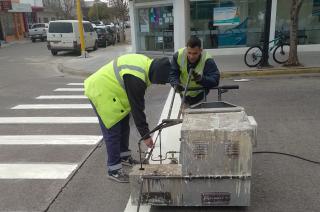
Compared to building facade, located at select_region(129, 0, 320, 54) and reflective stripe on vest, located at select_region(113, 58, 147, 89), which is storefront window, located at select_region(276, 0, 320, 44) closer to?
building facade, located at select_region(129, 0, 320, 54)

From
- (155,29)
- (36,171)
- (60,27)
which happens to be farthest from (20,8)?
(36,171)

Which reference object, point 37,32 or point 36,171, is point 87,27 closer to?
point 37,32

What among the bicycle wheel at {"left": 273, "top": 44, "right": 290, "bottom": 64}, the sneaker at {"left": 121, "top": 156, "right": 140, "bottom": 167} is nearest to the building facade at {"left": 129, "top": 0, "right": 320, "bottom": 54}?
the bicycle wheel at {"left": 273, "top": 44, "right": 290, "bottom": 64}

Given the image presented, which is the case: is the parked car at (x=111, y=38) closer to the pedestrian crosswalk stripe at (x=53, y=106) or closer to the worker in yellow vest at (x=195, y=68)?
the pedestrian crosswalk stripe at (x=53, y=106)

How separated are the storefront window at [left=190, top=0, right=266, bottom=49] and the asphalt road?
234 inches

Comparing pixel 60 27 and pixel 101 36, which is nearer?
pixel 60 27

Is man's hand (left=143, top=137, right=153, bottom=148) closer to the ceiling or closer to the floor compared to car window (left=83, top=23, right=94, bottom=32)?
closer to the floor

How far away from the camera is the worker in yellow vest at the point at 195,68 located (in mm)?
4414

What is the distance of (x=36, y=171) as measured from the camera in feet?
16.3

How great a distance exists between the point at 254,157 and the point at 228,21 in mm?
11140

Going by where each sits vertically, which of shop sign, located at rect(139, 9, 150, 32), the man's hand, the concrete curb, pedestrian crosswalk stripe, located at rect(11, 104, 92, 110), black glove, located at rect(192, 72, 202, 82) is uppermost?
shop sign, located at rect(139, 9, 150, 32)

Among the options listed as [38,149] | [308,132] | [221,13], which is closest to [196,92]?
[308,132]

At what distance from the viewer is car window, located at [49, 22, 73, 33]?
20641 millimetres

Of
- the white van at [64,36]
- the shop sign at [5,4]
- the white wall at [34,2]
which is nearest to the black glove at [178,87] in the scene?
the white van at [64,36]
